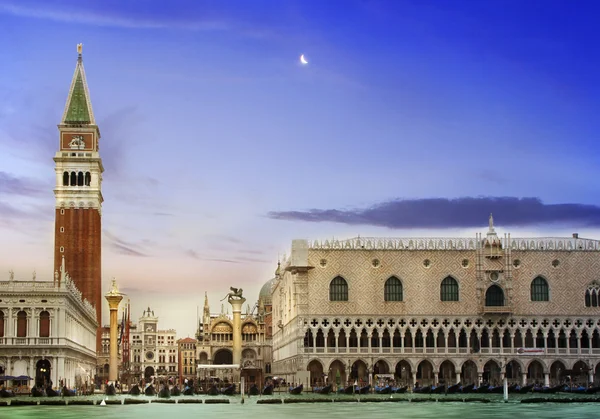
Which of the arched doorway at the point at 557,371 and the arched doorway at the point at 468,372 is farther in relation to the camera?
the arched doorway at the point at 557,371

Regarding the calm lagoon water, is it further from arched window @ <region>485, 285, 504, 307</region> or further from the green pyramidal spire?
the green pyramidal spire

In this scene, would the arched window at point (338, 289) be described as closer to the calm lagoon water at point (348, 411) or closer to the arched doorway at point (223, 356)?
the calm lagoon water at point (348, 411)

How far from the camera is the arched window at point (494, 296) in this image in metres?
98.6

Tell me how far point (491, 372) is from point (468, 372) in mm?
2320

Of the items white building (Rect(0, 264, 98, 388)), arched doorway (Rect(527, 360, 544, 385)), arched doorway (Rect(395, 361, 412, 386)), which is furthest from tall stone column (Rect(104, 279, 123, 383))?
arched doorway (Rect(527, 360, 544, 385))

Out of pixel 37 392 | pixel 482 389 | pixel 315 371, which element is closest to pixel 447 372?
pixel 315 371

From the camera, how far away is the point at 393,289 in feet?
322

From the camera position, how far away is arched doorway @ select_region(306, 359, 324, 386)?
9725 cm

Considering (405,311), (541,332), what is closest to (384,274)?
(405,311)

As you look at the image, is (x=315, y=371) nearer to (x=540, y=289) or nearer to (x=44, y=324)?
(x=540, y=289)

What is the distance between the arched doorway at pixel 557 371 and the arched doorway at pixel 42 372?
49703mm

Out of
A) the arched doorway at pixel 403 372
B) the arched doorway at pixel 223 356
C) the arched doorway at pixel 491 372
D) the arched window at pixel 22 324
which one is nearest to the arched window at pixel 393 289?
the arched doorway at pixel 403 372

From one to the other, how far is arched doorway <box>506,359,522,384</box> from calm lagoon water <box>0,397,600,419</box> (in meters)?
36.8

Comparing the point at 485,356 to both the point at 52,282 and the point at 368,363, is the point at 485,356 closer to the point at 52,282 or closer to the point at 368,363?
the point at 368,363
